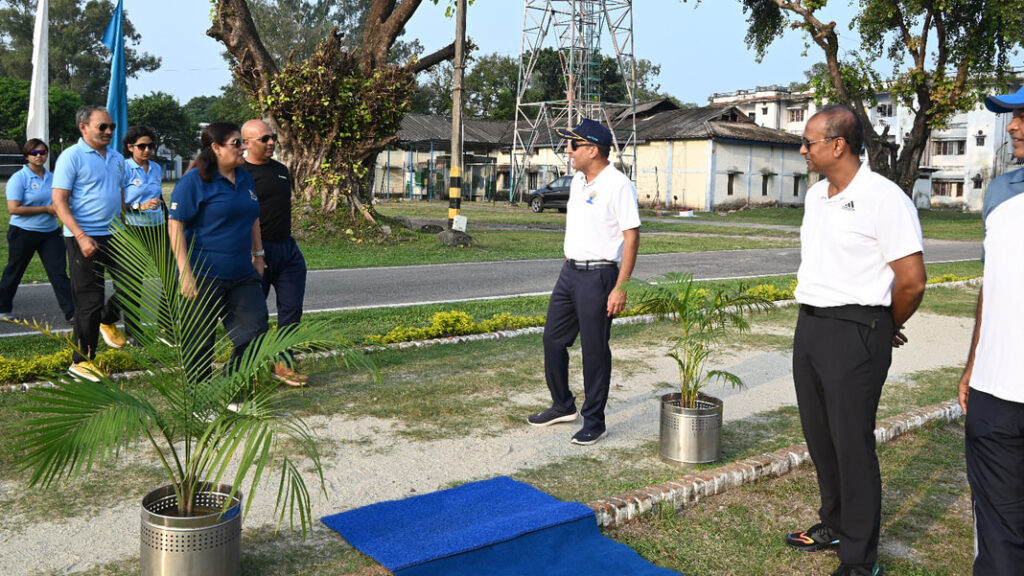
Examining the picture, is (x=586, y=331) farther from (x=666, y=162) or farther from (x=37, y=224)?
(x=666, y=162)

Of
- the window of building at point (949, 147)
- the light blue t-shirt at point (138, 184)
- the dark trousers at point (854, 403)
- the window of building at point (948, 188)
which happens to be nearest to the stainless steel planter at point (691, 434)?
the dark trousers at point (854, 403)

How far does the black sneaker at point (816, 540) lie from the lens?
4148 millimetres

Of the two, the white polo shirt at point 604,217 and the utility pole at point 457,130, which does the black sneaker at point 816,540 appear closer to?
the white polo shirt at point 604,217

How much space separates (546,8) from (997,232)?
126 ft

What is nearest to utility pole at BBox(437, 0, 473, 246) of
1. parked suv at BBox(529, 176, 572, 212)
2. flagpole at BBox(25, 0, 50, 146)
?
flagpole at BBox(25, 0, 50, 146)

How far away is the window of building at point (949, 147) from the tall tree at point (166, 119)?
5992 centimetres

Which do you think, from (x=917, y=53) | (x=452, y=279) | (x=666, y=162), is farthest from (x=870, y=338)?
(x=666, y=162)

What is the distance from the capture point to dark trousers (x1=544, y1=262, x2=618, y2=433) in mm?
5555

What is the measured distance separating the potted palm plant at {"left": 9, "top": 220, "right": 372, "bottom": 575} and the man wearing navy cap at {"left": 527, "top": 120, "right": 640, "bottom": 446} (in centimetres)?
199

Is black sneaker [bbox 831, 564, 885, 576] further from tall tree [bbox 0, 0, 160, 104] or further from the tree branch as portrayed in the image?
tall tree [bbox 0, 0, 160, 104]

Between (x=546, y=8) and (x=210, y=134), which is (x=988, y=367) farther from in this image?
(x=546, y=8)

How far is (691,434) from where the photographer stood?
208 inches

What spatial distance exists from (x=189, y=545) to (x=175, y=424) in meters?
0.56

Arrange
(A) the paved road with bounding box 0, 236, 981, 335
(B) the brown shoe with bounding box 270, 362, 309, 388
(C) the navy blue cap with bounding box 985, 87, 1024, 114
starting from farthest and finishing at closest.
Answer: (A) the paved road with bounding box 0, 236, 981, 335 < (B) the brown shoe with bounding box 270, 362, 309, 388 < (C) the navy blue cap with bounding box 985, 87, 1024, 114
